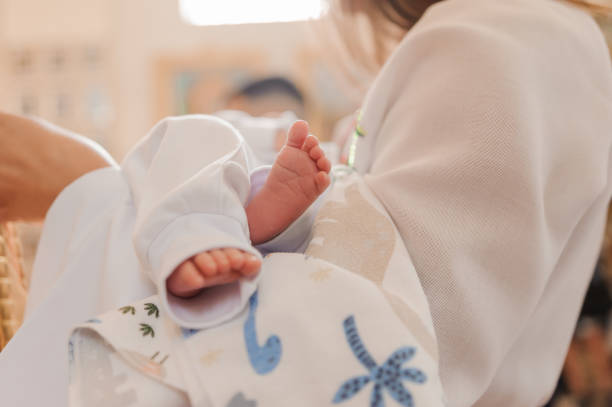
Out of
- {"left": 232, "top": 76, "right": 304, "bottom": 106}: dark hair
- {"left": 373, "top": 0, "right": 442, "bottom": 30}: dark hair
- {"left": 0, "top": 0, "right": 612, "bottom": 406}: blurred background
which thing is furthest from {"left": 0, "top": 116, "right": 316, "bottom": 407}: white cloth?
{"left": 0, "top": 0, "right": 612, "bottom": 406}: blurred background

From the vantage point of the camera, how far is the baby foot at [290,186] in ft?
1.52

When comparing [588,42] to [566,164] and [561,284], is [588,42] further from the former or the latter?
Result: [561,284]

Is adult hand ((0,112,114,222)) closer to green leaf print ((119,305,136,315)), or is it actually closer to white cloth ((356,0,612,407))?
green leaf print ((119,305,136,315))

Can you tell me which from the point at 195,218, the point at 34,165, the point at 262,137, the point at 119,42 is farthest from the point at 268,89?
the point at 195,218

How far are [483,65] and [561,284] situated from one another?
0.24m

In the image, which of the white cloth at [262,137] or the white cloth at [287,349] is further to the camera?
the white cloth at [262,137]

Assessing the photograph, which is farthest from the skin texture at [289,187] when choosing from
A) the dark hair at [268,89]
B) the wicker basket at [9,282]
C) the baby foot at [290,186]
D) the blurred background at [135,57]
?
the blurred background at [135,57]

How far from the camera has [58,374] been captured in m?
0.48

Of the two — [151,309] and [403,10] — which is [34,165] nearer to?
[151,309]

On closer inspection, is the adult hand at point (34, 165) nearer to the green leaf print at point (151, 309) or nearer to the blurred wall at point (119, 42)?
the green leaf print at point (151, 309)

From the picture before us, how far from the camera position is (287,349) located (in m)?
0.39

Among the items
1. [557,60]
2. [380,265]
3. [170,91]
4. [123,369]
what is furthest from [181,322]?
[170,91]

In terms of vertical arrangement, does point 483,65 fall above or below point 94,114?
above

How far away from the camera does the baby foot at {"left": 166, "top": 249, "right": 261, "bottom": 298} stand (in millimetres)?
378
